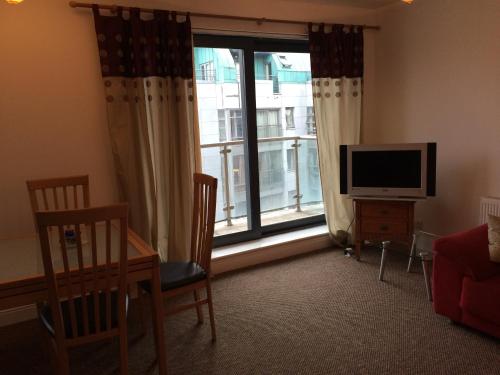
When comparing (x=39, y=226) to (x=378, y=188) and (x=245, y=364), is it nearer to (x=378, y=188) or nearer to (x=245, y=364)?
(x=245, y=364)

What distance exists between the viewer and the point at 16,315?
2893mm

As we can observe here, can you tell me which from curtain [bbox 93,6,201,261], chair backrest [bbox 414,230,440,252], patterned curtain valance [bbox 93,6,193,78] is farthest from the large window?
chair backrest [bbox 414,230,440,252]

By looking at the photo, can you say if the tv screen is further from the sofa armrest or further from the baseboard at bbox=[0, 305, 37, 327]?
the baseboard at bbox=[0, 305, 37, 327]

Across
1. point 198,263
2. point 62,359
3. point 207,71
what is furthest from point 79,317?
point 207,71

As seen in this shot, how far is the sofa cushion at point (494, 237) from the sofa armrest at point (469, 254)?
4 centimetres

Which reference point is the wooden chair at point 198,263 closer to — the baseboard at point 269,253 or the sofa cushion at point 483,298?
the baseboard at point 269,253

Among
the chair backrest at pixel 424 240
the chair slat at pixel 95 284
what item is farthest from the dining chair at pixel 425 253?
the chair slat at pixel 95 284

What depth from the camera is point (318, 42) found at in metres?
3.80

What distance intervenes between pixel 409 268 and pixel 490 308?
116 centimetres

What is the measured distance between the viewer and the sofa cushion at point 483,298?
2.30 metres

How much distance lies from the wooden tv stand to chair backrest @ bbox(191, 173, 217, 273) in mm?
1676

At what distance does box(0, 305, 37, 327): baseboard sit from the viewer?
9.34 ft

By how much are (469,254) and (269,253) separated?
1825 mm

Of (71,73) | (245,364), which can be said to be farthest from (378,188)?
(71,73)
